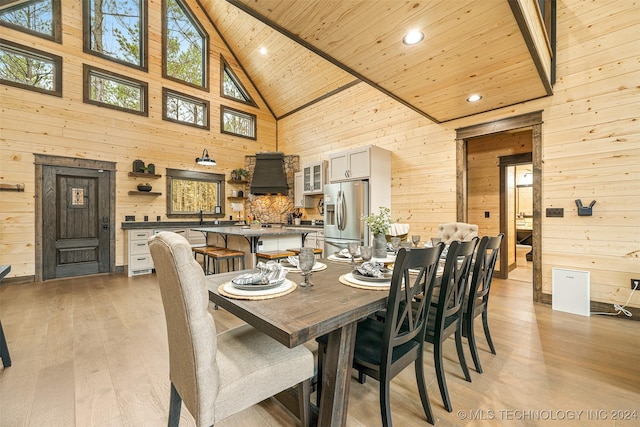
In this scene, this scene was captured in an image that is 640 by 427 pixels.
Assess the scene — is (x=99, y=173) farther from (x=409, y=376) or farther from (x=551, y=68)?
(x=551, y=68)

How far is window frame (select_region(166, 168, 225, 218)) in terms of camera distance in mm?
6098

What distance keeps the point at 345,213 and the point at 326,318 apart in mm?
4066

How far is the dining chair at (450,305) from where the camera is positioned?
1.62 m

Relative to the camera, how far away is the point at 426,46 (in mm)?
2469

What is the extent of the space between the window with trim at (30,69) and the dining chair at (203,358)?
19.1 ft

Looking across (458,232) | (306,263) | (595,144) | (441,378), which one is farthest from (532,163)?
(306,263)

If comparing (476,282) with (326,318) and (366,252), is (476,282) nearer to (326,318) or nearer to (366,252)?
(366,252)

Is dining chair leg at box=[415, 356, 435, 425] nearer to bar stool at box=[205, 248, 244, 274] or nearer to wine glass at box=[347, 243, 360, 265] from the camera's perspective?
wine glass at box=[347, 243, 360, 265]

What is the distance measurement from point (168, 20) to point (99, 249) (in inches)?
203

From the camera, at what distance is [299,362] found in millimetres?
1291

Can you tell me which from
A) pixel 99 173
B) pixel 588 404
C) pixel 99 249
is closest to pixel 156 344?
pixel 588 404

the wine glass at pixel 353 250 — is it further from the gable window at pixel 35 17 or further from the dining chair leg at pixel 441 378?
the gable window at pixel 35 17

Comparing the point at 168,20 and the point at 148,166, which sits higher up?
the point at 168,20

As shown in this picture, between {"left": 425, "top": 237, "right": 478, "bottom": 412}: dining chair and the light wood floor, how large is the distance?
0.21 metres
